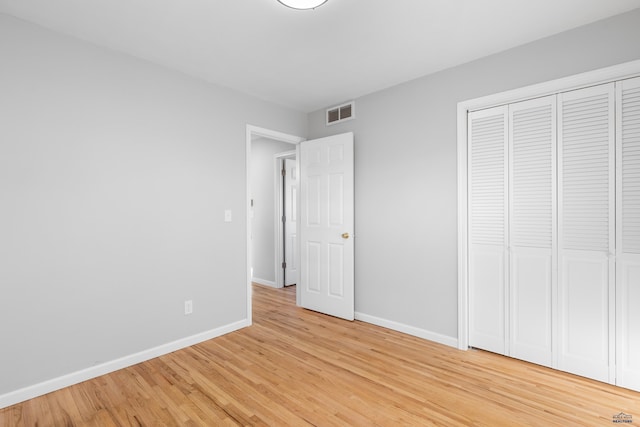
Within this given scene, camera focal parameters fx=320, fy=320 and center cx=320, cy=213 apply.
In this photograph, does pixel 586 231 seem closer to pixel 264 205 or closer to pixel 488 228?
pixel 488 228

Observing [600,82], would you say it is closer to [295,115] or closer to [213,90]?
[295,115]

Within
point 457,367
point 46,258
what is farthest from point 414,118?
point 46,258

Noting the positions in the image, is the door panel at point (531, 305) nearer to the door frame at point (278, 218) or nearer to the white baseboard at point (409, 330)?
the white baseboard at point (409, 330)

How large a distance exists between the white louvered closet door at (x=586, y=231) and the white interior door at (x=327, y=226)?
1.90 metres

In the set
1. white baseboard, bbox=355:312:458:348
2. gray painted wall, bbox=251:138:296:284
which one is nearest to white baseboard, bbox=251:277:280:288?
gray painted wall, bbox=251:138:296:284

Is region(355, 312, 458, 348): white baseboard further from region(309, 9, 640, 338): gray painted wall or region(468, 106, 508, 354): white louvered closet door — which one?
region(468, 106, 508, 354): white louvered closet door

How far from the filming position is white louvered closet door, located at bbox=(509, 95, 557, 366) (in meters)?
2.45

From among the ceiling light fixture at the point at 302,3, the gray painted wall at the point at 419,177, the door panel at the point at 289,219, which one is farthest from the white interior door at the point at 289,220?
the ceiling light fixture at the point at 302,3

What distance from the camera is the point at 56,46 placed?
2.28m

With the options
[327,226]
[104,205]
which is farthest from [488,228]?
[104,205]

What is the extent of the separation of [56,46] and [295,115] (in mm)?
2365

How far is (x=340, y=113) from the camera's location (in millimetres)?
3824

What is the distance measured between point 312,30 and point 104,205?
2.05m

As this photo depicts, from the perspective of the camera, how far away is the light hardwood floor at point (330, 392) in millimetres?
1914
